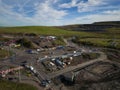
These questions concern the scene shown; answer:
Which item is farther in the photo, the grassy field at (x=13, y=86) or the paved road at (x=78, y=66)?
the paved road at (x=78, y=66)

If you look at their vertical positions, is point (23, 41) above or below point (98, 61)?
above

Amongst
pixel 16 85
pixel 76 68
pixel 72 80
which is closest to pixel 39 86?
pixel 16 85

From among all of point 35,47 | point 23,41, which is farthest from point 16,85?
point 23,41

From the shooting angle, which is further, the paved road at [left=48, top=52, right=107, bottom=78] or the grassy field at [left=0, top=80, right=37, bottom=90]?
the paved road at [left=48, top=52, right=107, bottom=78]

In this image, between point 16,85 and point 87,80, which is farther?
point 87,80

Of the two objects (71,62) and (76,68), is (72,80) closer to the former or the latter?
(76,68)

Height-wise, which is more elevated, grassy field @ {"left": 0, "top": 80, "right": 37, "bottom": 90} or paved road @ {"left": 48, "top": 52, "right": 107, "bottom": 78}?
grassy field @ {"left": 0, "top": 80, "right": 37, "bottom": 90}

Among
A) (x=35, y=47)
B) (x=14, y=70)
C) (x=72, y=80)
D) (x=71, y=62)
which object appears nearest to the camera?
(x=72, y=80)

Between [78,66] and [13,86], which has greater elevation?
[13,86]

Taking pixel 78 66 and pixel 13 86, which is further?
pixel 78 66

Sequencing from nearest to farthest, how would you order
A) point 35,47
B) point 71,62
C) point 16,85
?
point 16,85
point 71,62
point 35,47

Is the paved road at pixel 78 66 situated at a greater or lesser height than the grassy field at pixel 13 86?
lesser
